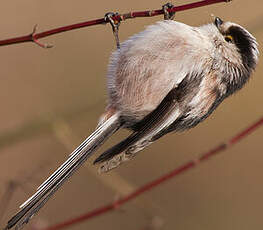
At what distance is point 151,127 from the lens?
274cm

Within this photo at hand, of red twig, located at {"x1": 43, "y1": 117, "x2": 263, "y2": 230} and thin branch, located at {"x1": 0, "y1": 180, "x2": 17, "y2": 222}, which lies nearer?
red twig, located at {"x1": 43, "y1": 117, "x2": 263, "y2": 230}

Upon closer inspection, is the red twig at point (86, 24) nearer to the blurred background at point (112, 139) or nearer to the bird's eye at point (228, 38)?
the bird's eye at point (228, 38)

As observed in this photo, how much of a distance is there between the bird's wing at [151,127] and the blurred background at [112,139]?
1117 millimetres

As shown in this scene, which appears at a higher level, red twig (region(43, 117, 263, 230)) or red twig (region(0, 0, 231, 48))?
red twig (region(0, 0, 231, 48))

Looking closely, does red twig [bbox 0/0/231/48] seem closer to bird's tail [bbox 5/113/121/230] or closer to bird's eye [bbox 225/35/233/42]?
bird's tail [bbox 5/113/121/230]

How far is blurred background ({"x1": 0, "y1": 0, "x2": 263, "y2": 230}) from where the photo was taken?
13.2 feet

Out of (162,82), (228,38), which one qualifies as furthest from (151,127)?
(228,38)

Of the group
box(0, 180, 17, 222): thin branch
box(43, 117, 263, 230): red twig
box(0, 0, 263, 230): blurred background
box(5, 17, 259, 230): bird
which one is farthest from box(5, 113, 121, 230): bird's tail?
box(0, 0, 263, 230): blurred background

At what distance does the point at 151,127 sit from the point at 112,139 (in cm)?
145

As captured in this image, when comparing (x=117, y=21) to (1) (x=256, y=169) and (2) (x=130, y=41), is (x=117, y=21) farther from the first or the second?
(1) (x=256, y=169)

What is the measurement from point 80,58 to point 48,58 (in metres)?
0.25

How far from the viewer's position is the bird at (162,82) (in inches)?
109

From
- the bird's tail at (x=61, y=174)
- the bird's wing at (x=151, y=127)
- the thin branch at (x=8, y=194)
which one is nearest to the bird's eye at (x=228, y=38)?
the bird's wing at (x=151, y=127)

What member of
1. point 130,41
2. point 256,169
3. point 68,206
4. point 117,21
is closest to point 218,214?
point 256,169
